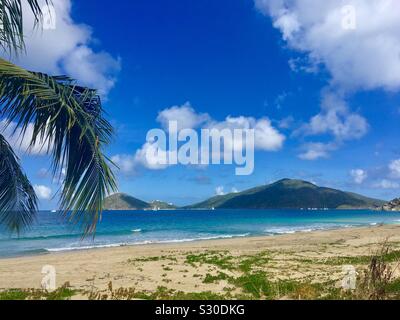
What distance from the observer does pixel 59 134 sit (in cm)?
558

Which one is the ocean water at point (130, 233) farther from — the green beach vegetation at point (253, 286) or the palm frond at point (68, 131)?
the green beach vegetation at point (253, 286)

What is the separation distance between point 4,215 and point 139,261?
17324mm

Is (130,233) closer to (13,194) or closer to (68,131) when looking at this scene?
(13,194)

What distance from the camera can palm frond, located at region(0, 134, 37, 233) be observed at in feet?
22.4

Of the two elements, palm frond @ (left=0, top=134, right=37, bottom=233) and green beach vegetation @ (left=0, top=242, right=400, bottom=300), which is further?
palm frond @ (left=0, top=134, right=37, bottom=233)

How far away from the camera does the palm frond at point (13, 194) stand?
682cm

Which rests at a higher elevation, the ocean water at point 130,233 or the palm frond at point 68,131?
the palm frond at point 68,131

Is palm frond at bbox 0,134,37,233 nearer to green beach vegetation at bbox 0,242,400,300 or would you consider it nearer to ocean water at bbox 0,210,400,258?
ocean water at bbox 0,210,400,258

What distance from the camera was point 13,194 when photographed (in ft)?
22.9

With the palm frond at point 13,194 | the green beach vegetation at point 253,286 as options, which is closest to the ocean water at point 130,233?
the palm frond at point 13,194

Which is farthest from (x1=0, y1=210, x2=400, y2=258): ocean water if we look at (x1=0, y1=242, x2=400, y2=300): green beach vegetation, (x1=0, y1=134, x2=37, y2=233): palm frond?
(x1=0, y1=242, x2=400, y2=300): green beach vegetation

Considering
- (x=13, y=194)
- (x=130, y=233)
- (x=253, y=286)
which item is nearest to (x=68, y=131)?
(x=13, y=194)
